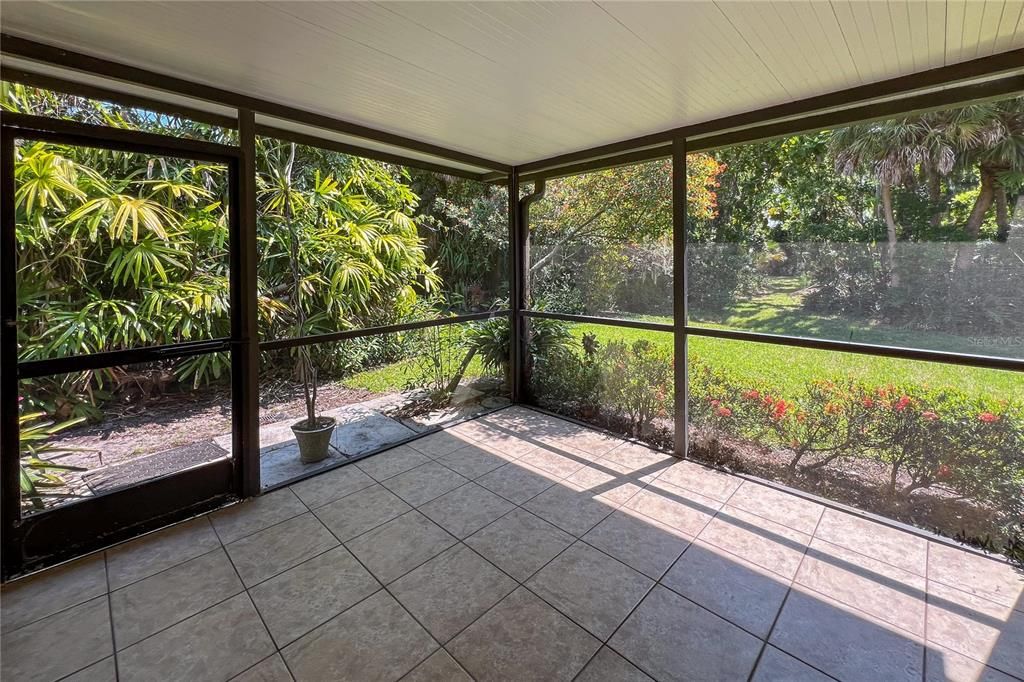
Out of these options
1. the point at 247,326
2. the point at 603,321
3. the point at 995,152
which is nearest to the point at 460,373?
the point at 603,321

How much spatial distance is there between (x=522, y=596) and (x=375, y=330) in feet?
7.91

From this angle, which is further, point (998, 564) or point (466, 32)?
point (998, 564)

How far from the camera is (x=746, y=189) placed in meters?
3.69

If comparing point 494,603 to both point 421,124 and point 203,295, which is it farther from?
point 421,124

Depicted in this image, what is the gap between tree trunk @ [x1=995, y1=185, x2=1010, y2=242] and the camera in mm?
2502

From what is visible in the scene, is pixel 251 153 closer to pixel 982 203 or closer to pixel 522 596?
pixel 522 596

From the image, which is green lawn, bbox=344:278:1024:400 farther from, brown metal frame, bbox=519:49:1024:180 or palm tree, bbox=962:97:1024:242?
brown metal frame, bbox=519:49:1024:180

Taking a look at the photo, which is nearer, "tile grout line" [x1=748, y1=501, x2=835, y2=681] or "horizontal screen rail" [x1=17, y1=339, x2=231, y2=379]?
"tile grout line" [x1=748, y1=501, x2=835, y2=681]

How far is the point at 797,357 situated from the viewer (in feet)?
10.8

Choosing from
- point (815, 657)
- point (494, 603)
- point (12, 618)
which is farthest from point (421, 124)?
point (815, 657)

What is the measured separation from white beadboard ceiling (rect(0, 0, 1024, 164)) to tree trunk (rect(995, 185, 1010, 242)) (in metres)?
0.83

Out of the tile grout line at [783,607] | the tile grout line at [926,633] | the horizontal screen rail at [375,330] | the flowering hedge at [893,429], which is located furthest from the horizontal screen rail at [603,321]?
the tile grout line at [926,633]

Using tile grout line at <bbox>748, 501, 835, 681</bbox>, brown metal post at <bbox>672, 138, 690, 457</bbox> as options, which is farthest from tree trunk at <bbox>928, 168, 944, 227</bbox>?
tile grout line at <bbox>748, 501, 835, 681</bbox>

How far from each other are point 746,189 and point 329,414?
3954 millimetres
